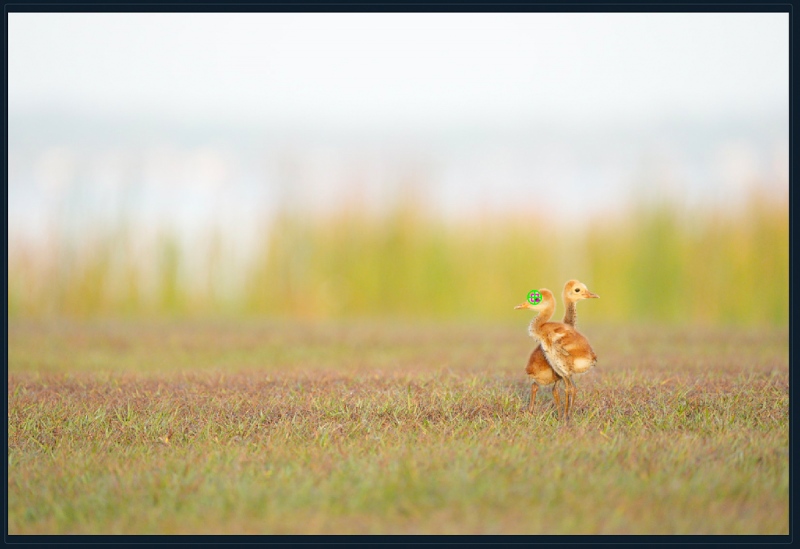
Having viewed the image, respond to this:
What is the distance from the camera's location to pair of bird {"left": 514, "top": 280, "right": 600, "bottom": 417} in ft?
11.7

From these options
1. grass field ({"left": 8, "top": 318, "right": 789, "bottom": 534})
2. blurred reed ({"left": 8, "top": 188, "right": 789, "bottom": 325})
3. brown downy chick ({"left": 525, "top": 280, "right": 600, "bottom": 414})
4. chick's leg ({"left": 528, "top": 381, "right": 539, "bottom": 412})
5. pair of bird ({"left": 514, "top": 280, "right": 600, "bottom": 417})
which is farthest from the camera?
blurred reed ({"left": 8, "top": 188, "right": 789, "bottom": 325})

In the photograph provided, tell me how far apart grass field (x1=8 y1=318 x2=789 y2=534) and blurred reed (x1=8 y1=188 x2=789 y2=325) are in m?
3.66

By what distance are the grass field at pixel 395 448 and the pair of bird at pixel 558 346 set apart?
0.20 meters

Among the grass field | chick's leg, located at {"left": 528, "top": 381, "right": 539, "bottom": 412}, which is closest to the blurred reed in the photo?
the grass field

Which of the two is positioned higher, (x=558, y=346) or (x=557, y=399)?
(x=558, y=346)

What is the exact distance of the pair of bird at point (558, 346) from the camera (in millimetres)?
3580

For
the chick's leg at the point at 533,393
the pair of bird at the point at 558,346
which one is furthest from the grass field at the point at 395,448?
the pair of bird at the point at 558,346

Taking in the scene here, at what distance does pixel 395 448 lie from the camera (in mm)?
3391

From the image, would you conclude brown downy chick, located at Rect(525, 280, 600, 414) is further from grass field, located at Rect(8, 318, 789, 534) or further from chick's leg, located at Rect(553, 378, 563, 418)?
grass field, located at Rect(8, 318, 789, 534)

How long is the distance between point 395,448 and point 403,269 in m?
6.95

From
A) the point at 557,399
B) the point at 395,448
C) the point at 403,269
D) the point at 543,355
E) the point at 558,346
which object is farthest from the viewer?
the point at 403,269

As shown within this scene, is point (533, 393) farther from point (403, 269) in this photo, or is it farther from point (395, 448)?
point (403, 269)

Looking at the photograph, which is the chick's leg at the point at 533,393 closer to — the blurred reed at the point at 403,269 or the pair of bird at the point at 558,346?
the pair of bird at the point at 558,346

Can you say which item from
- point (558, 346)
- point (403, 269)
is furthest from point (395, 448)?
point (403, 269)
